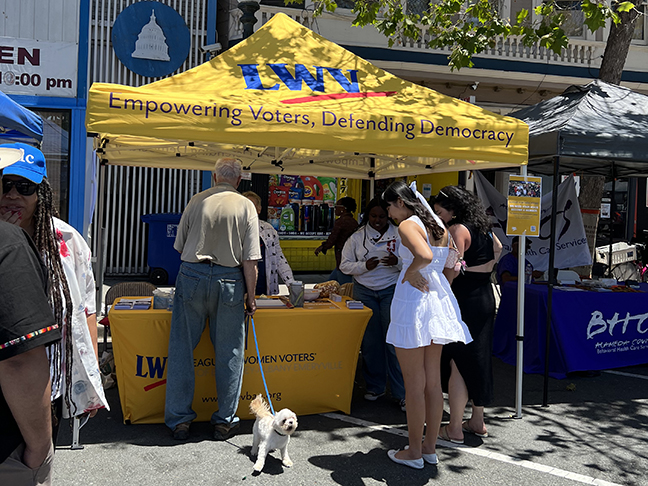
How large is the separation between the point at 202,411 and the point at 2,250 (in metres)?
3.23

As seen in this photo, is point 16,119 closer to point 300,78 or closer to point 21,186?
point 300,78

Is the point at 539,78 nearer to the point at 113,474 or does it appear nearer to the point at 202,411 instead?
the point at 202,411

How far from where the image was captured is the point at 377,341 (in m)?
5.17

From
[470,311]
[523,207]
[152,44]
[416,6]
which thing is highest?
[416,6]

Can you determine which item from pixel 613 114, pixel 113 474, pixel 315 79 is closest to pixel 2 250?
pixel 113 474

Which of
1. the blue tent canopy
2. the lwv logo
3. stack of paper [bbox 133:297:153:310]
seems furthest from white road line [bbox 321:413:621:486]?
the blue tent canopy

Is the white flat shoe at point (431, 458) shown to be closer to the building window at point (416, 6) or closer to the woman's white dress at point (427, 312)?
the woman's white dress at point (427, 312)

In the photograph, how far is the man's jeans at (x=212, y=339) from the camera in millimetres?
4145

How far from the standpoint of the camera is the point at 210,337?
14.2 feet

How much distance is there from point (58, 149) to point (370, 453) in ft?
30.5

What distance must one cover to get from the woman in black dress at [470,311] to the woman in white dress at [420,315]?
48 cm

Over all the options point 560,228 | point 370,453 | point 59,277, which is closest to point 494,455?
point 370,453

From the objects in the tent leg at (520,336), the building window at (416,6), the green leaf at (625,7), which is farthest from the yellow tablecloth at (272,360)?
the building window at (416,6)

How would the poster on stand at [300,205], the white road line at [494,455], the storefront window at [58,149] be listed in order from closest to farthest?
the white road line at [494,455] → the storefront window at [58,149] → the poster on stand at [300,205]
